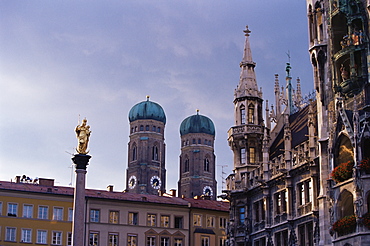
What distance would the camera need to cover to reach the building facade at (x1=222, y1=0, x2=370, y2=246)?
61062mm

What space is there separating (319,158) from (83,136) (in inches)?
834

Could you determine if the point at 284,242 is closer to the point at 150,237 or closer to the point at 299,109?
the point at 299,109

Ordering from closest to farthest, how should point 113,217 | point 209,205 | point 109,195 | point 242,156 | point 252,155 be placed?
1. point 252,155
2. point 242,156
3. point 113,217
4. point 109,195
5. point 209,205

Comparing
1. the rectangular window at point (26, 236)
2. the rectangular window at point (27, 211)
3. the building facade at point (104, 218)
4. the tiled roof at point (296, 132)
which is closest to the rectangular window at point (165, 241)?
the building facade at point (104, 218)

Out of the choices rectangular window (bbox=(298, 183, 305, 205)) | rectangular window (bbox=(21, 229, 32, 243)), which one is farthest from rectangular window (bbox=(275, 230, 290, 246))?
rectangular window (bbox=(21, 229, 32, 243))

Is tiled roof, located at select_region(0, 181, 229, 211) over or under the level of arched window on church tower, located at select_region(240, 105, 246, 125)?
under

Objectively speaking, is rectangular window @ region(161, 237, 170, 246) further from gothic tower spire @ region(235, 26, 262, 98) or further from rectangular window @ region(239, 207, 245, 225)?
gothic tower spire @ region(235, 26, 262, 98)

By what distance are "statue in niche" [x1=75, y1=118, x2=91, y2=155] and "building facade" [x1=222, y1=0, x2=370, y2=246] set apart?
66.7 ft

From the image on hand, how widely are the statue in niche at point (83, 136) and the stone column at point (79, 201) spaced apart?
110 cm

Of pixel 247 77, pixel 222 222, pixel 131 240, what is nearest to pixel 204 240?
pixel 222 222

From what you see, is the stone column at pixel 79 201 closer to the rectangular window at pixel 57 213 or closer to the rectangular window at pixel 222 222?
the rectangular window at pixel 57 213

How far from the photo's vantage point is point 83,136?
68000mm

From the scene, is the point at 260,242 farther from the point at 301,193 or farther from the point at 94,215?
the point at 94,215

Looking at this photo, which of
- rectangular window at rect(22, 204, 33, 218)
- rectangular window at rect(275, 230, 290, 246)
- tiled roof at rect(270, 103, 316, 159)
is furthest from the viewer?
rectangular window at rect(22, 204, 33, 218)
